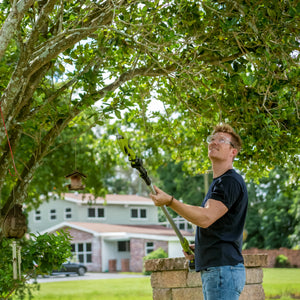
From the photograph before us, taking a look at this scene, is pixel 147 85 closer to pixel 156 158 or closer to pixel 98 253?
pixel 156 158

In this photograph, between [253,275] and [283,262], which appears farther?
[283,262]

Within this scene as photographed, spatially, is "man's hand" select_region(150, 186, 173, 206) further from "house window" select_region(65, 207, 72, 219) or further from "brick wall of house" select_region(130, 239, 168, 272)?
"house window" select_region(65, 207, 72, 219)

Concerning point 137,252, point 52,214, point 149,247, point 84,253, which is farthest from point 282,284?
point 52,214

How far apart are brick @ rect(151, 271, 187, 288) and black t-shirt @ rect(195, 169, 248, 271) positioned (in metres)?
2.22

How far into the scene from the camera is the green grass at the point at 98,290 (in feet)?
53.7

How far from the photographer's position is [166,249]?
2642cm

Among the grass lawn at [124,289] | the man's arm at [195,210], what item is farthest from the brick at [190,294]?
the grass lawn at [124,289]

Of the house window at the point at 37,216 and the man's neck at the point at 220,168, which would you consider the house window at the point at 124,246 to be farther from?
the man's neck at the point at 220,168

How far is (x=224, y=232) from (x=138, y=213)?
1146 inches

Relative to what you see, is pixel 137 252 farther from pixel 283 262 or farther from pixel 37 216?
pixel 37 216

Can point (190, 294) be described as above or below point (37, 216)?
below

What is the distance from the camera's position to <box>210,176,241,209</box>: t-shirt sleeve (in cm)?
281

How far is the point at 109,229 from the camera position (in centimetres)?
2820

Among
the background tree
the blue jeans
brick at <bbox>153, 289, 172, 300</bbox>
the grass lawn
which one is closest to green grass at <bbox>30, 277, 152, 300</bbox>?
the grass lawn
